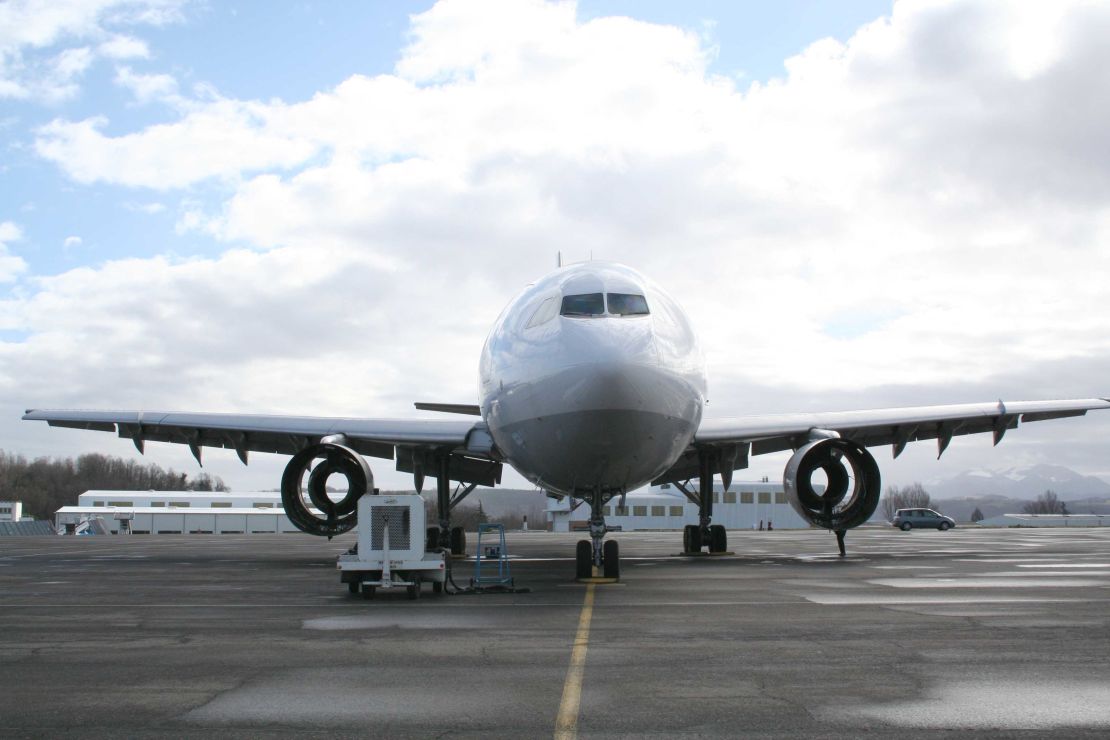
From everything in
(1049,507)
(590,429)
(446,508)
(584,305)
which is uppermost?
(584,305)

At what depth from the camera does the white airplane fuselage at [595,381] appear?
12.8 meters

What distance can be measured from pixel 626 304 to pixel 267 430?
430 inches

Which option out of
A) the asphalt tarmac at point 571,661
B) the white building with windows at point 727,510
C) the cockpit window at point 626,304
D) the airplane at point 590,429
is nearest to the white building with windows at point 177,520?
the white building with windows at point 727,510

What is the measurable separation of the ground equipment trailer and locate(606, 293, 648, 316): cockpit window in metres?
3.81

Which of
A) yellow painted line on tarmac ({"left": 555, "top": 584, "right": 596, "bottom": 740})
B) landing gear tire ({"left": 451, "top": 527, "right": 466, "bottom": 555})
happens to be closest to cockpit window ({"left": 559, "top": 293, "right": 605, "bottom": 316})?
yellow painted line on tarmac ({"left": 555, "top": 584, "right": 596, "bottom": 740})

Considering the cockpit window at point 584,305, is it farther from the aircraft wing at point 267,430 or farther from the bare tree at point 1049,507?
the bare tree at point 1049,507

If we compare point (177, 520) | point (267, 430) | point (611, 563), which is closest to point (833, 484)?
point (611, 563)

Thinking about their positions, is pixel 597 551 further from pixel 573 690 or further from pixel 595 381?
pixel 573 690

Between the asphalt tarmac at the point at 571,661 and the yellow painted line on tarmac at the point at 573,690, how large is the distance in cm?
2

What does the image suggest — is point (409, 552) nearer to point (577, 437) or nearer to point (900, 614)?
point (577, 437)

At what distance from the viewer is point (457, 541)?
891 inches

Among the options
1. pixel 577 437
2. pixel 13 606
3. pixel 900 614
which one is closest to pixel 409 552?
pixel 577 437

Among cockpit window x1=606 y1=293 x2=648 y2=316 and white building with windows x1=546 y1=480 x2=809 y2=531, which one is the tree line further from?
cockpit window x1=606 y1=293 x2=648 y2=316

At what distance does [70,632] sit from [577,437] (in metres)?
6.45
